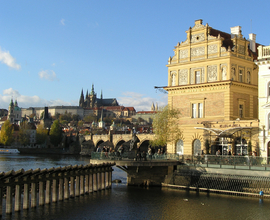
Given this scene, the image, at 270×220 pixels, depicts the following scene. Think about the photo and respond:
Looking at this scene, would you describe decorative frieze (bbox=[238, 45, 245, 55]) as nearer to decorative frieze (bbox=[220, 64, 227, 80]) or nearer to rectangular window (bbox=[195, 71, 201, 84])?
decorative frieze (bbox=[220, 64, 227, 80])

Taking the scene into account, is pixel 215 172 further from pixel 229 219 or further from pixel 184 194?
pixel 229 219

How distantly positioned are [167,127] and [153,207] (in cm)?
1951

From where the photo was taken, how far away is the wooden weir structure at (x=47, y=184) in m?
29.3

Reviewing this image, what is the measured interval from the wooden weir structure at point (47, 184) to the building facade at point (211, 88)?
13.6m

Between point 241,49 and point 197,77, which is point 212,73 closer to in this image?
point 197,77

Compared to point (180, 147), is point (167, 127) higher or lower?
higher

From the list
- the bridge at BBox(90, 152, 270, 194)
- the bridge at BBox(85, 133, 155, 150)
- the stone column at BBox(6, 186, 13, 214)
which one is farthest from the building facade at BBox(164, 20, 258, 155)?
the bridge at BBox(85, 133, 155, 150)

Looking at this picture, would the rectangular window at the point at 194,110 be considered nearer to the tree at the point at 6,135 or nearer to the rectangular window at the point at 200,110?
the rectangular window at the point at 200,110

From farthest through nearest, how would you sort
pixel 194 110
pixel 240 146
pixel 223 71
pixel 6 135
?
pixel 6 135 < pixel 194 110 < pixel 223 71 < pixel 240 146

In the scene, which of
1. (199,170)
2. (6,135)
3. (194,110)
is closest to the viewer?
(199,170)

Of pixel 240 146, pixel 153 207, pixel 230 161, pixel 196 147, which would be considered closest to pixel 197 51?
pixel 196 147

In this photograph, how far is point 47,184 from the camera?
3394cm

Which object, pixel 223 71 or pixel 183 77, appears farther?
pixel 183 77

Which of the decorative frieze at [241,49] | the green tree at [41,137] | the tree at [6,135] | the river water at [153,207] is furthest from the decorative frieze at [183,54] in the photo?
the green tree at [41,137]
